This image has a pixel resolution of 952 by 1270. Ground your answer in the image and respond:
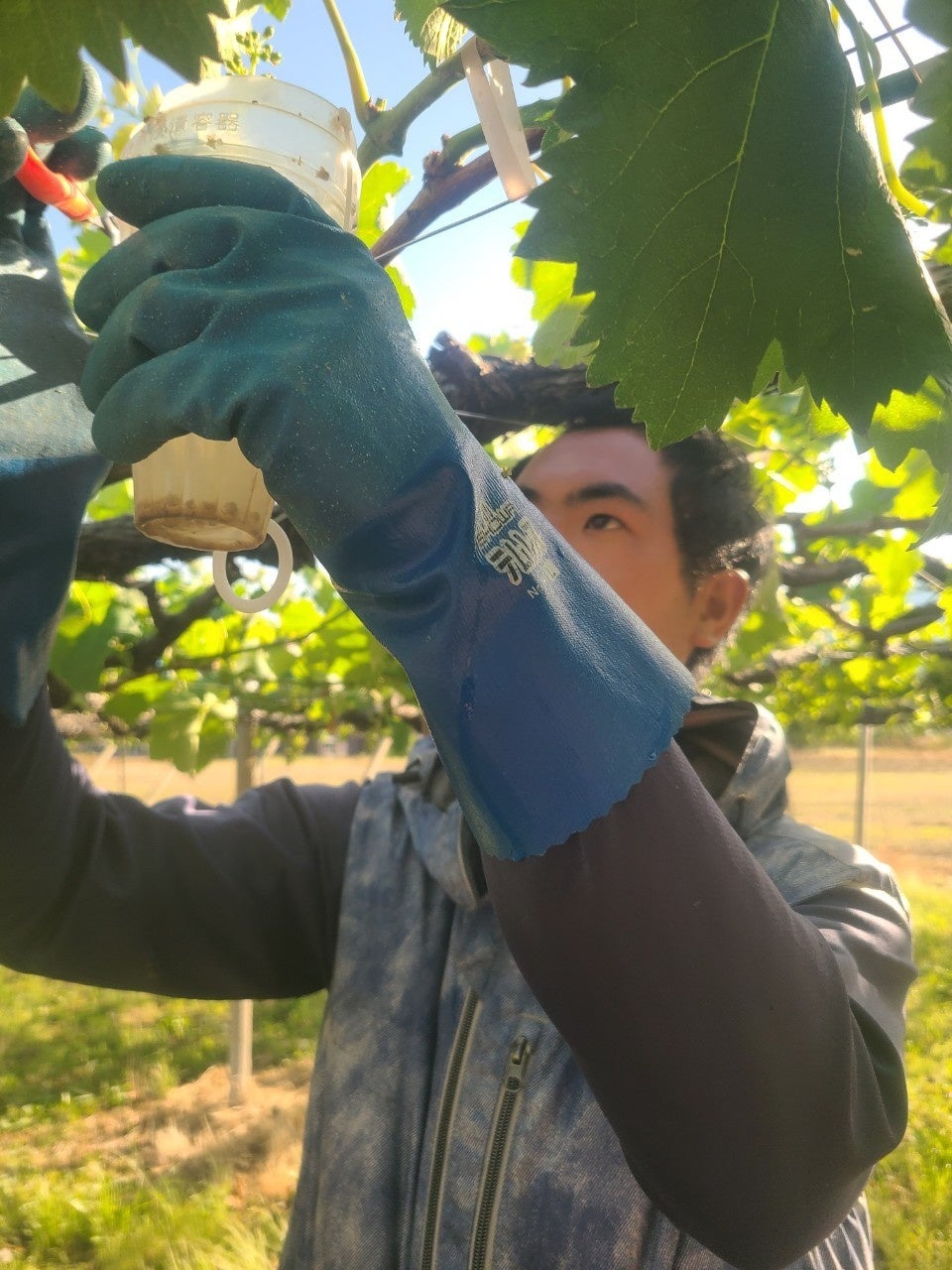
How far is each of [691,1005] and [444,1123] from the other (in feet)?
1.78

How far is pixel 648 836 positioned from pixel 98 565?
124cm

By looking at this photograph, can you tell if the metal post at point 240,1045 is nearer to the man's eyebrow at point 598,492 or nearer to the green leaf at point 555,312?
the man's eyebrow at point 598,492

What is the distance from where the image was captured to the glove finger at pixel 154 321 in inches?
23.0

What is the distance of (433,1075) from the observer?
107 centimetres

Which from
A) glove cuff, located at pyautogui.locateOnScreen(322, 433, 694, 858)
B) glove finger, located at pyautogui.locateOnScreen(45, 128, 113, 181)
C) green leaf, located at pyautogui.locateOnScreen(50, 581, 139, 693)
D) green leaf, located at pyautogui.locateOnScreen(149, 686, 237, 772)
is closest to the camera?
glove cuff, located at pyautogui.locateOnScreen(322, 433, 694, 858)

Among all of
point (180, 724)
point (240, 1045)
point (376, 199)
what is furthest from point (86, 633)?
point (240, 1045)

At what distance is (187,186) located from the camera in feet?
2.00

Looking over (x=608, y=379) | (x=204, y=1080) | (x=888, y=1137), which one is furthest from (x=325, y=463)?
(x=204, y=1080)

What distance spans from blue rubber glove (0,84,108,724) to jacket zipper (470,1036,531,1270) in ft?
2.05

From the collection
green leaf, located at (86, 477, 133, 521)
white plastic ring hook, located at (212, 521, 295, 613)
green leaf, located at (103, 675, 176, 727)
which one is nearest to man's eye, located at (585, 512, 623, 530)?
white plastic ring hook, located at (212, 521, 295, 613)

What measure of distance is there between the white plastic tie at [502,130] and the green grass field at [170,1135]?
8.93ft

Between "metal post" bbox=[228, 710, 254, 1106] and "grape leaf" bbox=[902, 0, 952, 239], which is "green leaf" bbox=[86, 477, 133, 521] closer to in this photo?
"metal post" bbox=[228, 710, 254, 1106]

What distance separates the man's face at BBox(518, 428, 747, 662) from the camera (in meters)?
1.34

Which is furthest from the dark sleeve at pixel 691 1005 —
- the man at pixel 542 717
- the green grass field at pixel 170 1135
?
the green grass field at pixel 170 1135
